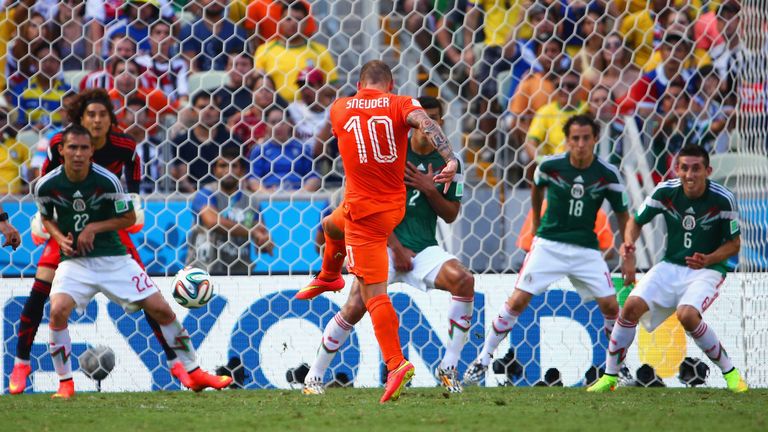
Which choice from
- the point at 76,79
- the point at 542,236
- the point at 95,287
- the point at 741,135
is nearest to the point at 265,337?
the point at 95,287

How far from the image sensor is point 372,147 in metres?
5.42

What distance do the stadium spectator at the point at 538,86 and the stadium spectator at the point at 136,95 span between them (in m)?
2.63

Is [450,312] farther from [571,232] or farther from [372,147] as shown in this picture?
[372,147]

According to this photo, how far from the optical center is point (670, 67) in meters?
8.63

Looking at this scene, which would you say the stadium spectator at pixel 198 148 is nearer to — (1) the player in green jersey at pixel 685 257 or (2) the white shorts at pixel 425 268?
(2) the white shorts at pixel 425 268

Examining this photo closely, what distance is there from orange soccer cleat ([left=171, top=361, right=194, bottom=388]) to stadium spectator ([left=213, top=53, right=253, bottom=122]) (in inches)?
87.1

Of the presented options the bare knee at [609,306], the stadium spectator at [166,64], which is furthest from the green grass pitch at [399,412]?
the stadium spectator at [166,64]

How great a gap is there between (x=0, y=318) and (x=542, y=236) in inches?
141

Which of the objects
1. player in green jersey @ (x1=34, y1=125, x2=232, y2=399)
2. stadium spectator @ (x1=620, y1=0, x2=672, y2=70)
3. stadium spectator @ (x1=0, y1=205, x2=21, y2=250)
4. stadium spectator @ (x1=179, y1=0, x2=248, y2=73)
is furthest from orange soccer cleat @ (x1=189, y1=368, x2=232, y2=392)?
stadium spectator @ (x1=620, y1=0, x2=672, y2=70)

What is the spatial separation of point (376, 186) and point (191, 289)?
1.48 m

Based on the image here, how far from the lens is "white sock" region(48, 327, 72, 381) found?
6.50 metres

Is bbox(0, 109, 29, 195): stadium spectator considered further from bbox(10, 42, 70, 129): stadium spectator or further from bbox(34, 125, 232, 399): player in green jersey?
bbox(34, 125, 232, 399): player in green jersey

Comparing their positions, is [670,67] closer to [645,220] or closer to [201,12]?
[645,220]

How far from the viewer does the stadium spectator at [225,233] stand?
25.1 ft
